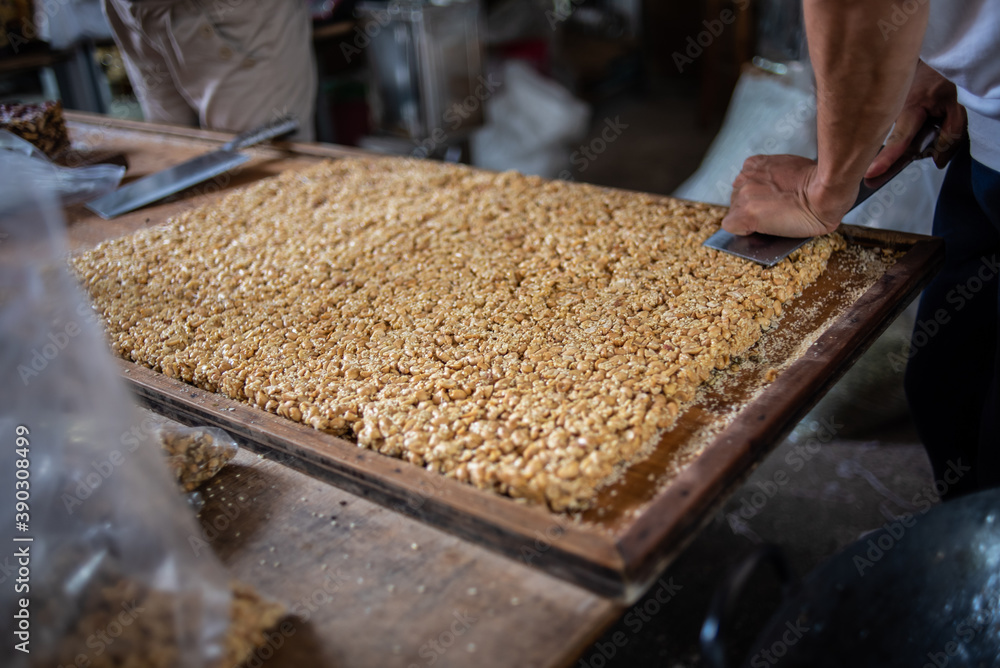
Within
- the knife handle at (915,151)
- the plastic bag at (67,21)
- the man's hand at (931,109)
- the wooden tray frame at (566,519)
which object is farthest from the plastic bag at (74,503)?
the plastic bag at (67,21)

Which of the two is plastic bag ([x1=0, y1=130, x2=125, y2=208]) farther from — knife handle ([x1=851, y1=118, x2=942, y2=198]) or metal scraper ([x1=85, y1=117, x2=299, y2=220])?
knife handle ([x1=851, y1=118, x2=942, y2=198])

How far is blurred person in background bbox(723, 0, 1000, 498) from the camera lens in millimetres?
928

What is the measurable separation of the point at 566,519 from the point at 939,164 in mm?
1071

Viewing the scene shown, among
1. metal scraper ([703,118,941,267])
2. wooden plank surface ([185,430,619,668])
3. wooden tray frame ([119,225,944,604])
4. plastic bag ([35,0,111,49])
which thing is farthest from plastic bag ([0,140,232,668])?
plastic bag ([35,0,111,49])

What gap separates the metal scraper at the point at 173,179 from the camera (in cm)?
174

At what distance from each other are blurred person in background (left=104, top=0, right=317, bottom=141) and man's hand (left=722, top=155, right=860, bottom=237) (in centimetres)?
173

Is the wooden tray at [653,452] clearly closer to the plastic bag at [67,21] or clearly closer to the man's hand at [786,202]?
the man's hand at [786,202]

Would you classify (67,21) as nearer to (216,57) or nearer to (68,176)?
(216,57)

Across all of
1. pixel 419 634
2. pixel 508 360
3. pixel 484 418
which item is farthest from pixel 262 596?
pixel 508 360

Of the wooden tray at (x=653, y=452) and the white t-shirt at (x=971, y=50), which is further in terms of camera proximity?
the white t-shirt at (x=971, y=50)

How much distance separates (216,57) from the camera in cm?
235

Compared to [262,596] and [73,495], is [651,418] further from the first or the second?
[73,495]

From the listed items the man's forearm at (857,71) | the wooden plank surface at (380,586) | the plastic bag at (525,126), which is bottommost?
the plastic bag at (525,126)

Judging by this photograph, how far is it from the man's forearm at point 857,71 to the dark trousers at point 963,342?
32 centimetres
